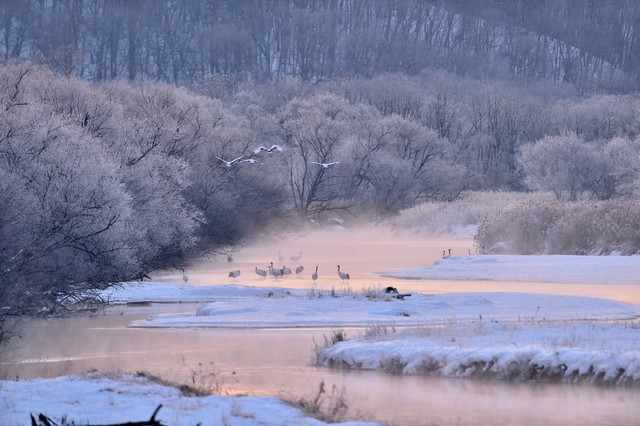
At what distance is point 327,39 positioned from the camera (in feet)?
532

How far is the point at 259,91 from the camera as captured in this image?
4584 inches

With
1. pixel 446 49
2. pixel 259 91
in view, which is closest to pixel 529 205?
pixel 259 91

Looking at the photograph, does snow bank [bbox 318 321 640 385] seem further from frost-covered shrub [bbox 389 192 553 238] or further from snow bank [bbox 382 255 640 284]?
frost-covered shrub [bbox 389 192 553 238]

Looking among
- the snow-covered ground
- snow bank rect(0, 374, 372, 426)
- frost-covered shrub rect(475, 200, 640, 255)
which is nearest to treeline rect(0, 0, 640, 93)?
frost-covered shrub rect(475, 200, 640, 255)

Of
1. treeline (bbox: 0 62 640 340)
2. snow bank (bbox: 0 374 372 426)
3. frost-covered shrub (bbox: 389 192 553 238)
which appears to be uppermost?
snow bank (bbox: 0 374 372 426)

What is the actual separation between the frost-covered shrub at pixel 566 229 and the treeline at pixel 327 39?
90.3 m

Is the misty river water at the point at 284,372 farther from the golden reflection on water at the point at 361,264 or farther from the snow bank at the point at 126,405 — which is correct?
the snow bank at the point at 126,405

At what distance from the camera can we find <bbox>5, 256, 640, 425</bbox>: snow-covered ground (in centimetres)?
1514

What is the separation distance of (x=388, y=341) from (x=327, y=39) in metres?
143

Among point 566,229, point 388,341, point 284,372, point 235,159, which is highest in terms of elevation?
point 388,341

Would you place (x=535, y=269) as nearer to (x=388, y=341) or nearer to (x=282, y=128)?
(x=388, y=341)

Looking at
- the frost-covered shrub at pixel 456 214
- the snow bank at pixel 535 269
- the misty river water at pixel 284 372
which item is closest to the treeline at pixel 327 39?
the frost-covered shrub at pixel 456 214

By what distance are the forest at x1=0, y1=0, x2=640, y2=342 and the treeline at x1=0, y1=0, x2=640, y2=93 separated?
1.38ft

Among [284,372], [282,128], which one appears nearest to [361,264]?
[284,372]
